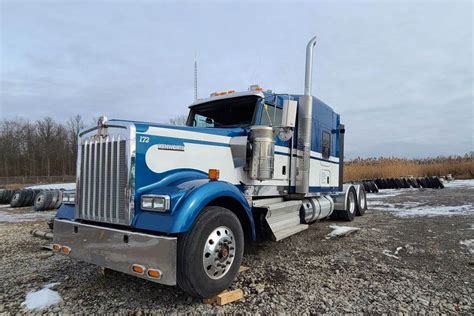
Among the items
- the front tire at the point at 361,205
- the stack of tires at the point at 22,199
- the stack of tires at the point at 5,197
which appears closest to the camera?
the front tire at the point at 361,205

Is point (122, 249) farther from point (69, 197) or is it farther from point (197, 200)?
point (69, 197)

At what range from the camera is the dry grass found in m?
28.2

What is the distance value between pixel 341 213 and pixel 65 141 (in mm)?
56922

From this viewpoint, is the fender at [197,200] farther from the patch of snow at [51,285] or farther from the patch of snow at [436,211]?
the patch of snow at [436,211]

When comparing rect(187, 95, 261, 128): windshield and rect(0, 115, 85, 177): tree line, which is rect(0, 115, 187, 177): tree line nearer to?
rect(0, 115, 85, 177): tree line

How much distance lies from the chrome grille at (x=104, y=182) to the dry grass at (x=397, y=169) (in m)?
25.2

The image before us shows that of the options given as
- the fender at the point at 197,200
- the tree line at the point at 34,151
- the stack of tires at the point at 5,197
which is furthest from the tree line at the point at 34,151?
the fender at the point at 197,200

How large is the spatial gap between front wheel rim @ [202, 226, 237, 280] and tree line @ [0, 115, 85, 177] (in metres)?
51.3

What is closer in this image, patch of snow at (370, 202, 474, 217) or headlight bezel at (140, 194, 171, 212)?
headlight bezel at (140, 194, 171, 212)

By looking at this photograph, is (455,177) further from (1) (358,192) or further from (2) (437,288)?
(2) (437,288)

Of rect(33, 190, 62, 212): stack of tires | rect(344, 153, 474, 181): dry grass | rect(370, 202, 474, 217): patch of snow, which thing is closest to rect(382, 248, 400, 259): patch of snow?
rect(370, 202, 474, 217): patch of snow

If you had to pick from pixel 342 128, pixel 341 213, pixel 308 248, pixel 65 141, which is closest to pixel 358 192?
pixel 341 213

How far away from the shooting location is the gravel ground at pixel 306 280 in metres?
3.84

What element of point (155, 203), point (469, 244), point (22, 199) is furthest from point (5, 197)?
point (469, 244)
